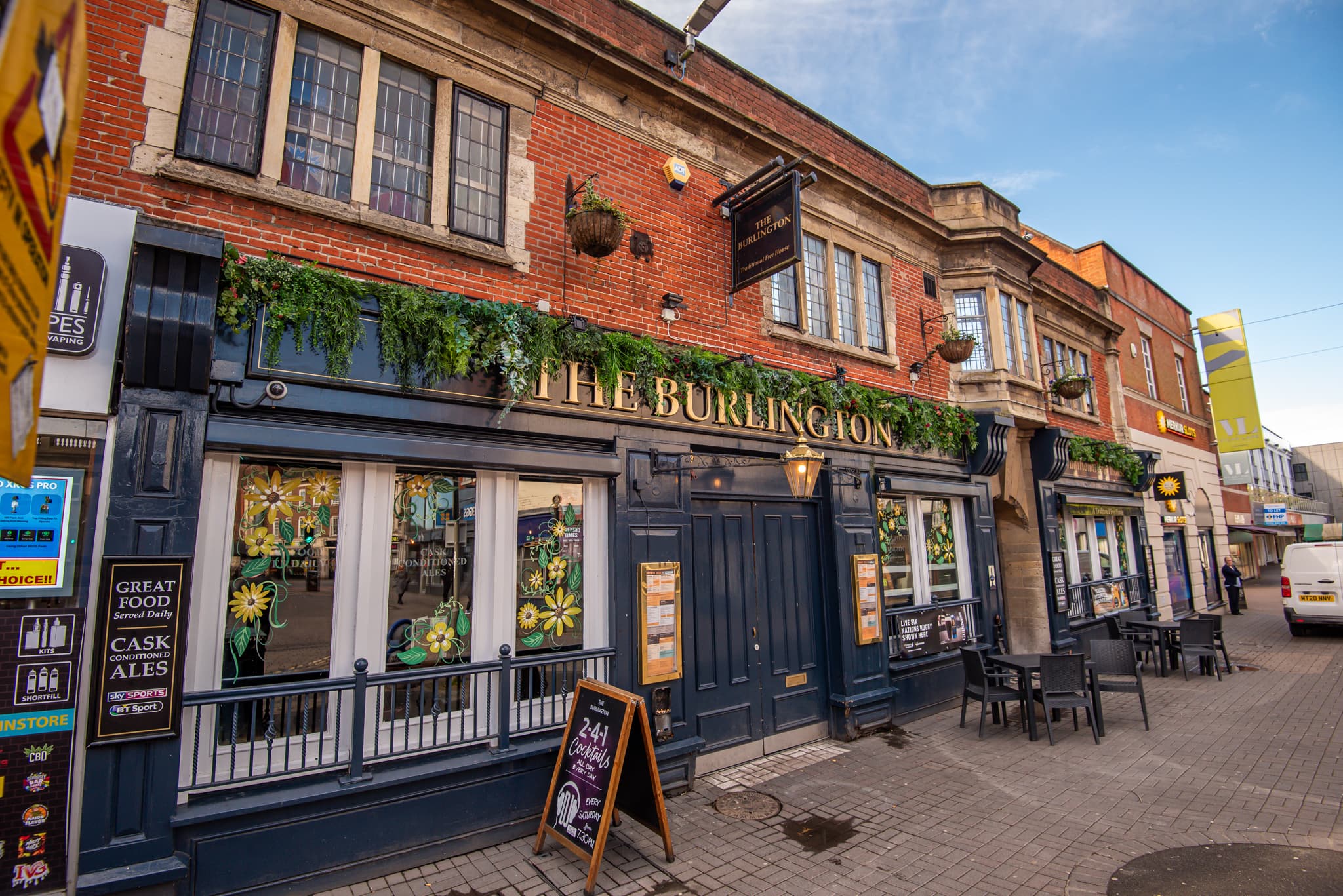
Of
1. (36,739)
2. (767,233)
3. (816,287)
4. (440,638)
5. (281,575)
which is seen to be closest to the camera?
(36,739)

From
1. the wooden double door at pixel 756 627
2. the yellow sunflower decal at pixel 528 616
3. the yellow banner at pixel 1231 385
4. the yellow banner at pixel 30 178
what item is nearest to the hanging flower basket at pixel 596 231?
the wooden double door at pixel 756 627

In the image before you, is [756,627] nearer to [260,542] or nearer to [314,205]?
[260,542]

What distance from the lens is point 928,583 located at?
376 inches

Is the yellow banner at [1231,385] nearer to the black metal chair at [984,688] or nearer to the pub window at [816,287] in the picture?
the black metal chair at [984,688]

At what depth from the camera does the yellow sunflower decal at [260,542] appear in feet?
14.9

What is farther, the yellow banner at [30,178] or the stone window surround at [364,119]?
the stone window surround at [364,119]

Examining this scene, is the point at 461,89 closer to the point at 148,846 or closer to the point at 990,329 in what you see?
the point at 148,846

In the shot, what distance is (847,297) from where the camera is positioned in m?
9.51

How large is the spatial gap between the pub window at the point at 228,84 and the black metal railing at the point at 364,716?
162 inches

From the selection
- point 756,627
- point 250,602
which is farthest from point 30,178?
point 756,627

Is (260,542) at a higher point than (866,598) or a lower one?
higher

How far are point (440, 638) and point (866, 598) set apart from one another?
5.44 m

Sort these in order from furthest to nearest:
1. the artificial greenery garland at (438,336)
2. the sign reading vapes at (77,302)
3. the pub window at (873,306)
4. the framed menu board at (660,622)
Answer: the pub window at (873,306)
the framed menu board at (660,622)
the artificial greenery garland at (438,336)
the sign reading vapes at (77,302)

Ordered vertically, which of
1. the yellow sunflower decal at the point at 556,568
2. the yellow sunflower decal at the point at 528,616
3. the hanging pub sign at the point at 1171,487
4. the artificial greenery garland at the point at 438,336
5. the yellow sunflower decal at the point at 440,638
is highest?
the artificial greenery garland at the point at 438,336
